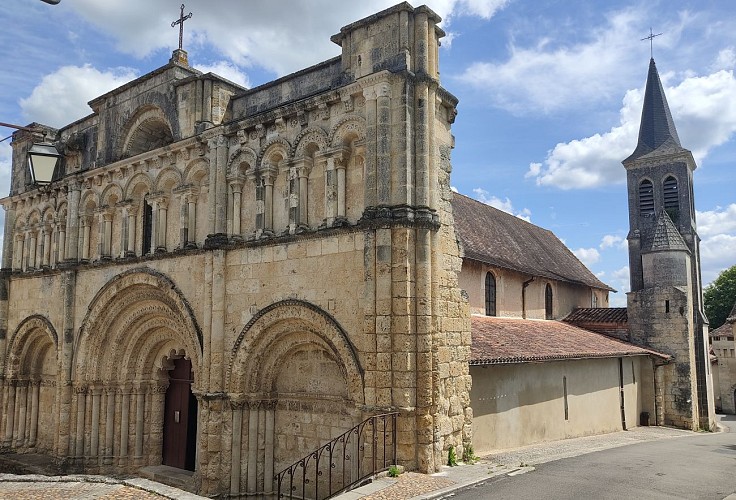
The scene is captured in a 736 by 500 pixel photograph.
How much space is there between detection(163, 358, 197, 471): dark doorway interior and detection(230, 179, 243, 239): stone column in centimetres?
459

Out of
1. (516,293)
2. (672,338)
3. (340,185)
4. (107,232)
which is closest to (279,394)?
(340,185)

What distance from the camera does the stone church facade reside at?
10352mm

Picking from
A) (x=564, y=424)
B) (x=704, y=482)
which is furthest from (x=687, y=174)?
(x=704, y=482)

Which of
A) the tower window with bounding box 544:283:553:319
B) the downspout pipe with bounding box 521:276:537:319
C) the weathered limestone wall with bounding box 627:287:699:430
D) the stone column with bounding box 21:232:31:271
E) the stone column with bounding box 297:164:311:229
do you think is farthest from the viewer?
the tower window with bounding box 544:283:553:319

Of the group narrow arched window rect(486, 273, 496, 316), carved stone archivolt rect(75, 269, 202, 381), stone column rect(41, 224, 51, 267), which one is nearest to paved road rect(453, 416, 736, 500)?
narrow arched window rect(486, 273, 496, 316)

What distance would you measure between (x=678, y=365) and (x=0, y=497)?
2207cm

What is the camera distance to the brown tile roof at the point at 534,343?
13.7m

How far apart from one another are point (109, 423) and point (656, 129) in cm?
2645

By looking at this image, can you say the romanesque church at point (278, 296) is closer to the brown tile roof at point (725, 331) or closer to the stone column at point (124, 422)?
the stone column at point (124, 422)

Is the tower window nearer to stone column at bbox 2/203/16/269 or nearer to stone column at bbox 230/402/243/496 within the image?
stone column at bbox 230/402/243/496

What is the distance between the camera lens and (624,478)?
10477 mm

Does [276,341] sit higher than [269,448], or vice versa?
[276,341]

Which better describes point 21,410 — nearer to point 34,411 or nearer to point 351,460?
point 34,411

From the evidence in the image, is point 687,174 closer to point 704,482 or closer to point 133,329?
point 704,482
